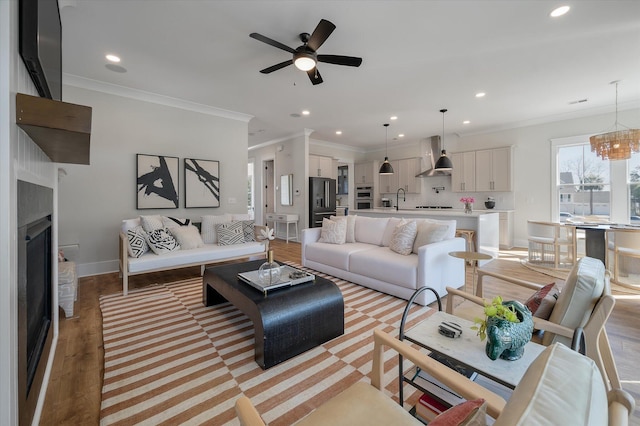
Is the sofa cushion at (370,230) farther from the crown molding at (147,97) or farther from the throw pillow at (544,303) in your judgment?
the crown molding at (147,97)

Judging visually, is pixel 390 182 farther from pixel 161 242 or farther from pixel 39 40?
pixel 39 40

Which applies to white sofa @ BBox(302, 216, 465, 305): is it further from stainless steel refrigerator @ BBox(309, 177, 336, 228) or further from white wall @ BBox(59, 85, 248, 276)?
white wall @ BBox(59, 85, 248, 276)

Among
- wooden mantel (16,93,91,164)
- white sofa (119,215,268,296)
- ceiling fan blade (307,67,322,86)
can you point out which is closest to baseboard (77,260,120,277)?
white sofa (119,215,268,296)

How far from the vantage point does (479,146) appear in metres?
6.61

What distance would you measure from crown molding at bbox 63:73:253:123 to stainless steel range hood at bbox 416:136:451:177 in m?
4.67

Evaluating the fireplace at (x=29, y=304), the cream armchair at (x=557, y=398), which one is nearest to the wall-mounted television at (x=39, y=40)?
the fireplace at (x=29, y=304)

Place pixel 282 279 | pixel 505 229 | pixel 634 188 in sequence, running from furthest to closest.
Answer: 1. pixel 505 229
2. pixel 634 188
3. pixel 282 279

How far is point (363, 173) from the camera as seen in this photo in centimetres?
867

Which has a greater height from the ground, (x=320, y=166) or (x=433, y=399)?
(x=320, y=166)

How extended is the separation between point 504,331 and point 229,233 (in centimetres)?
388

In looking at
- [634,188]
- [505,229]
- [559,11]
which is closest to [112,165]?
[559,11]

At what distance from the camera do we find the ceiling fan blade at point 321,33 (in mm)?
2225

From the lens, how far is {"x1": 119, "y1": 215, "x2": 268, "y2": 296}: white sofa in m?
3.18

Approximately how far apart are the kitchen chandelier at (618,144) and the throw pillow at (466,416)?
16.7 feet
